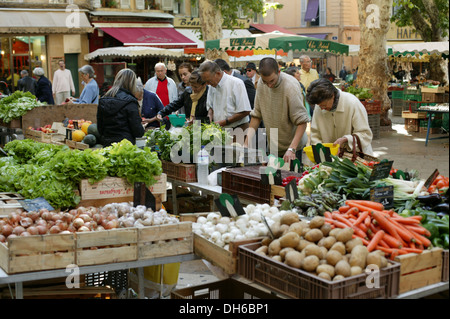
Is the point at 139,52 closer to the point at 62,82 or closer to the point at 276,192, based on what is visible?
the point at 62,82

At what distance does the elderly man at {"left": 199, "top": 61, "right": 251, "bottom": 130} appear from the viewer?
21.6 feet

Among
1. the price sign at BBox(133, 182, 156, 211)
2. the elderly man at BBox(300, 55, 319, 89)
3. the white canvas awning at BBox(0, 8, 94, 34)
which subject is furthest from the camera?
the white canvas awning at BBox(0, 8, 94, 34)

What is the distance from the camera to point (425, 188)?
4.11 meters

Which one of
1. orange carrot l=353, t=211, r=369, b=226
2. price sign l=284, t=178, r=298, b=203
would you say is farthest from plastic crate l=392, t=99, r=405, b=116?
orange carrot l=353, t=211, r=369, b=226

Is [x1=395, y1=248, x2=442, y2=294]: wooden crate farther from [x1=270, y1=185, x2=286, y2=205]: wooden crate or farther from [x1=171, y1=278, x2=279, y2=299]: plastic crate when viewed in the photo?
[x1=270, y1=185, x2=286, y2=205]: wooden crate

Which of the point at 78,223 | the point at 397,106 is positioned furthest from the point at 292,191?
the point at 397,106

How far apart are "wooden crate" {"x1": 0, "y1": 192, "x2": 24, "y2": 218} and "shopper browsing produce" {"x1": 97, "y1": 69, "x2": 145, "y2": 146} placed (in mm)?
1576

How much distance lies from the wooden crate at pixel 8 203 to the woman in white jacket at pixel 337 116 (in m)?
2.62

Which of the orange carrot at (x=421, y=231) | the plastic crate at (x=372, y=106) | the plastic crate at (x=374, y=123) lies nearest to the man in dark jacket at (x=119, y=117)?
the orange carrot at (x=421, y=231)

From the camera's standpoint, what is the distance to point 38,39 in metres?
22.4

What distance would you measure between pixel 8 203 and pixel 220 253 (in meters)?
2.07
